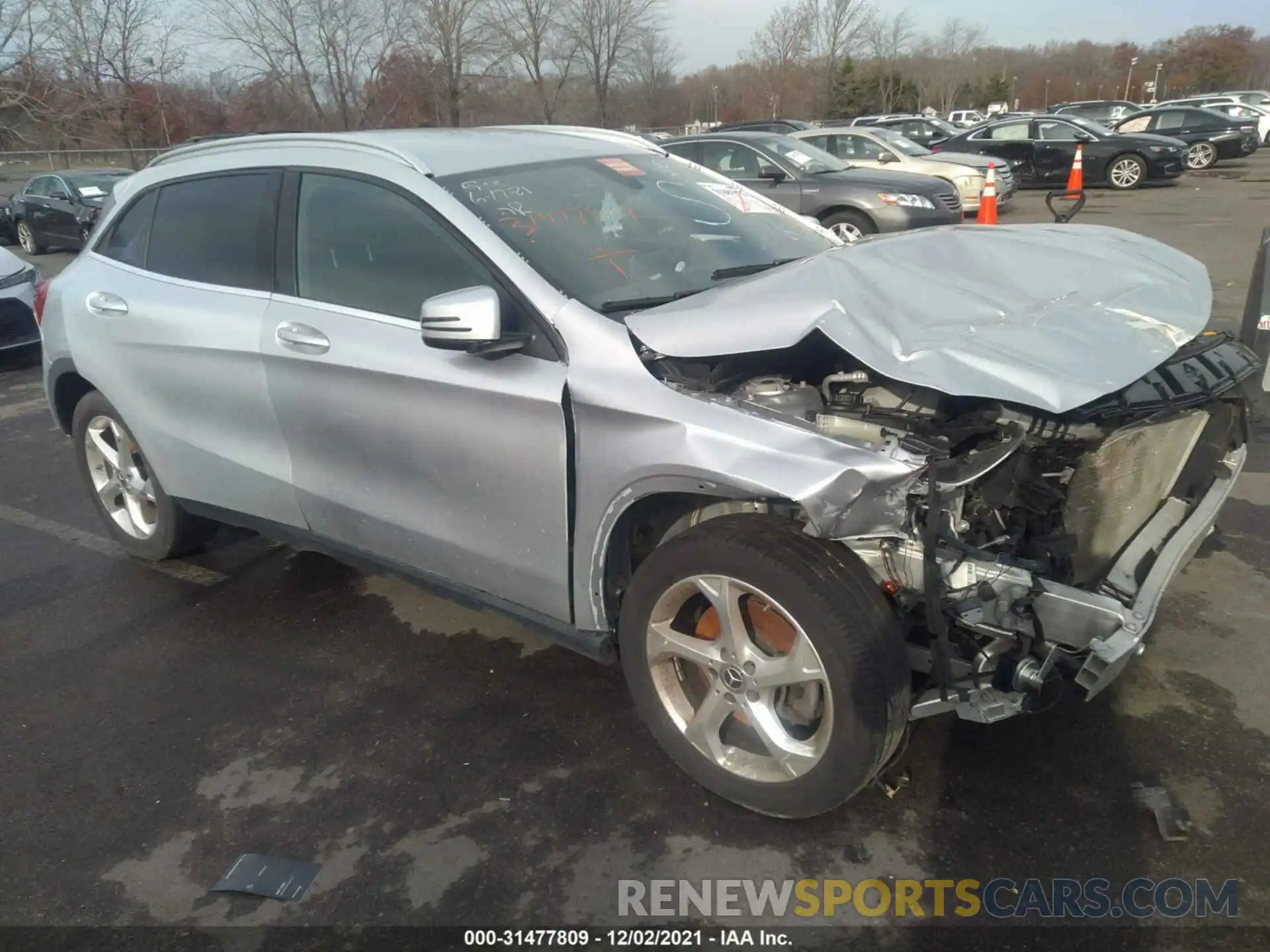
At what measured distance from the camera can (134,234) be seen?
4133mm

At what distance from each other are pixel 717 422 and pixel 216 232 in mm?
2421

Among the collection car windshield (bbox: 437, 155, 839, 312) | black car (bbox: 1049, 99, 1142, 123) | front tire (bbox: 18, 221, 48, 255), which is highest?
black car (bbox: 1049, 99, 1142, 123)

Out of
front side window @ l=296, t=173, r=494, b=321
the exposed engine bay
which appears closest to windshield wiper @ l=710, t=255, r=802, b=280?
the exposed engine bay

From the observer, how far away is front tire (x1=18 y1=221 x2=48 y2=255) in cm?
1733

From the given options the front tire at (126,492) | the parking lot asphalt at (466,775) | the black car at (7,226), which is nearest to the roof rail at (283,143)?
the front tire at (126,492)

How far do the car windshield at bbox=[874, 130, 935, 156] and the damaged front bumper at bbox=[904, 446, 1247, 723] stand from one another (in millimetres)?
15123

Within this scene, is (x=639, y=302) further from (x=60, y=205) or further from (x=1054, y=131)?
(x=1054, y=131)

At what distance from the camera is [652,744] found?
3.03 m

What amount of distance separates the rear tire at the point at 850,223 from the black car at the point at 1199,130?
1540cm

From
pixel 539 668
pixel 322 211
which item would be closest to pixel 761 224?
pixel 322 211

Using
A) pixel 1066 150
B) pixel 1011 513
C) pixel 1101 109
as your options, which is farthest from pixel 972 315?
pixel 1101 109

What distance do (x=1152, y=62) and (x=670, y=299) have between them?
312ft

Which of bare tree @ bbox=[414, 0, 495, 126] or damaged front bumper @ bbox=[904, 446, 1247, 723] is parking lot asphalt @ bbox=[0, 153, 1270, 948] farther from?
bare tree @ bbox=[414, 0, 495, 126]

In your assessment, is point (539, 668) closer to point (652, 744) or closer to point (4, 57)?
point (652, 744)
